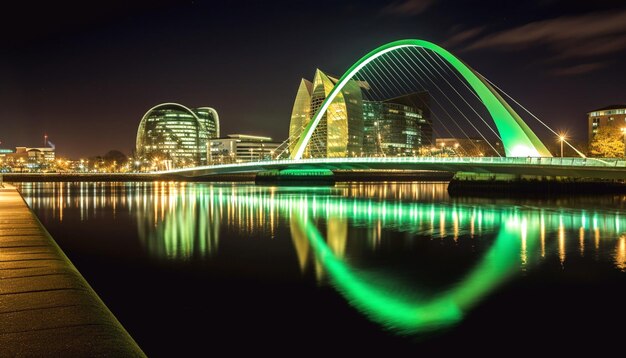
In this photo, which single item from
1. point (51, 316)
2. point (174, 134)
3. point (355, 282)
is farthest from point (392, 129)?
point (51, 316)

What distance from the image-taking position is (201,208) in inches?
1189

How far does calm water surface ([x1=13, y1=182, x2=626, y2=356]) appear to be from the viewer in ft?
23.0

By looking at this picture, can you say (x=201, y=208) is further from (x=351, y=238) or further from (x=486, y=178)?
(x=486, y=178)

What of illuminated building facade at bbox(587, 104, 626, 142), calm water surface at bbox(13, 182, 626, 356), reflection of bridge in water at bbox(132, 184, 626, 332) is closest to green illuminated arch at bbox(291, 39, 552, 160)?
reflection of bridge in water at bbox(132, 184, 626, 332)

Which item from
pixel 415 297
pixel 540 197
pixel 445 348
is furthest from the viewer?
pixel 540 197

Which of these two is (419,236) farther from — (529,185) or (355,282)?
(529,185)

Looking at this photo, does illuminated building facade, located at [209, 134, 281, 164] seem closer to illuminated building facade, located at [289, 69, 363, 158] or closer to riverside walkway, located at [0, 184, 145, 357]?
illuminated building facade, located at [289, 69, 363, 158]

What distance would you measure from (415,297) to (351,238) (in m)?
8.61

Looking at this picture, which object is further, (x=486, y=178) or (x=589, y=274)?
(x=486, y=178)

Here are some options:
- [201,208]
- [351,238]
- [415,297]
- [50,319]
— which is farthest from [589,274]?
[201,208]

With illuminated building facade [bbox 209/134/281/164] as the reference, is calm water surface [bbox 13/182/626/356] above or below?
below

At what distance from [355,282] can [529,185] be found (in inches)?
1249

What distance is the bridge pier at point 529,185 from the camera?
1511 inches

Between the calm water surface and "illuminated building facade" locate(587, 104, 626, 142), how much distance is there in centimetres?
8024
